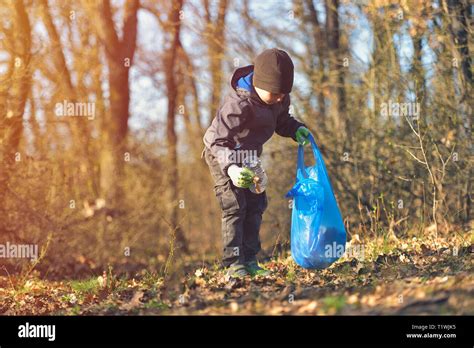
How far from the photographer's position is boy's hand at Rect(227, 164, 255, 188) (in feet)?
16.2

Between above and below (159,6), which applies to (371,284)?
below

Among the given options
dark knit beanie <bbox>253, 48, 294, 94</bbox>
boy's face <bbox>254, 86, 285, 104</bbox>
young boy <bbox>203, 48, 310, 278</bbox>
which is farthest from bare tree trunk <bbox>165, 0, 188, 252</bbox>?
dark knit beanie <bbox>253, 48, 294, 94</bbox>

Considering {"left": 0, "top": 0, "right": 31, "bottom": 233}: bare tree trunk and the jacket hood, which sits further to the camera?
{"left": 0, "top": 0, "right": 31, "bottom": 233}: bare tree trunk

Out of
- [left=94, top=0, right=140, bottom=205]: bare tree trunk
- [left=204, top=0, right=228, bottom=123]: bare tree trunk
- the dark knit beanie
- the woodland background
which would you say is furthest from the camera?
[left=94, top=0, right=140, bottom=205]: bare tree trunk

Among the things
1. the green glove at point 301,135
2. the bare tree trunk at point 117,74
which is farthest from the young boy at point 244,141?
the bare tree trunk at point 117,74

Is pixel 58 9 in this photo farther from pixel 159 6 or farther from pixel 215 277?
pixel 215 277

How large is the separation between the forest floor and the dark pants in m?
0.22

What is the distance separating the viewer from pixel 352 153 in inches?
353

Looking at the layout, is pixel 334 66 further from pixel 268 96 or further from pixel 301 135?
pixel 268 96

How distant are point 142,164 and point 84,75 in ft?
6.12

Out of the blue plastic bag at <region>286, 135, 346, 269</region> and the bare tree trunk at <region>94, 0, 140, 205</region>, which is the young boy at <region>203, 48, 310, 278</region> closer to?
the blue plastic bag at <region>286, 135, 346, 269</region>

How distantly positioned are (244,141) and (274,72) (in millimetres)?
531

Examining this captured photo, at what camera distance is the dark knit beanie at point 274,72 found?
509cm
